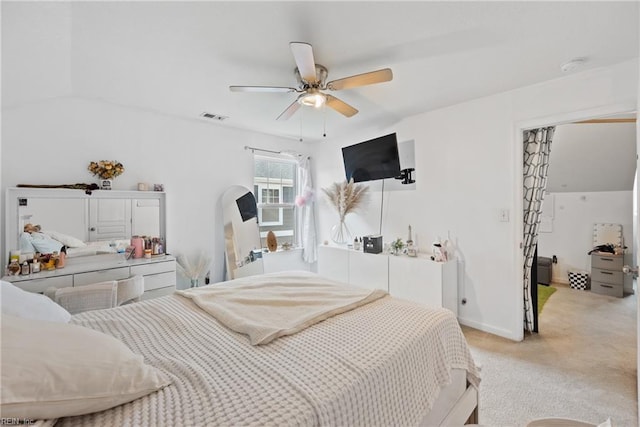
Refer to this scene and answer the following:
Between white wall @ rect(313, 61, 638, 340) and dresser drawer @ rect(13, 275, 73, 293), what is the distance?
11.4ft

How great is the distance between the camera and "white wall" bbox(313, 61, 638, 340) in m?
2.35

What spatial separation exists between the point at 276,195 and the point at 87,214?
234 cm

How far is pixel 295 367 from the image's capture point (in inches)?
41.6

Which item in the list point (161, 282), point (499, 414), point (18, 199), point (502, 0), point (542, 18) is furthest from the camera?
point (161, 282)

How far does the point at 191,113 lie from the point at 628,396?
4.41 meters

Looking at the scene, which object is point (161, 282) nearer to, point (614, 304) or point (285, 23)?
point (285, 23)

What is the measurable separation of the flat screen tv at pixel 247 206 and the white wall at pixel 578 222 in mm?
4930

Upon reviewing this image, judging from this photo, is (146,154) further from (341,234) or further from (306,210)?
(341,234)

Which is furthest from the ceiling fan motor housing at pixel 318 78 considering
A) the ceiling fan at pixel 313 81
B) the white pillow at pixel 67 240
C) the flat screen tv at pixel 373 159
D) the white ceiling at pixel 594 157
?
the white ceiling at pixel 594 157

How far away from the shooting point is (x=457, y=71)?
229cm

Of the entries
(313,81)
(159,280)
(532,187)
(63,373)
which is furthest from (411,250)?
(63,373)

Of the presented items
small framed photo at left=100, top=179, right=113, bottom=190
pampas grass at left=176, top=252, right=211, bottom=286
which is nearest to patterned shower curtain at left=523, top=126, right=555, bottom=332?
pampas grass at left=176, top=252, right=211, bottom=286

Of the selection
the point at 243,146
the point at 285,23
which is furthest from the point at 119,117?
the point at 285,23

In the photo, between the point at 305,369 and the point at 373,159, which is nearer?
the point at 305,369
